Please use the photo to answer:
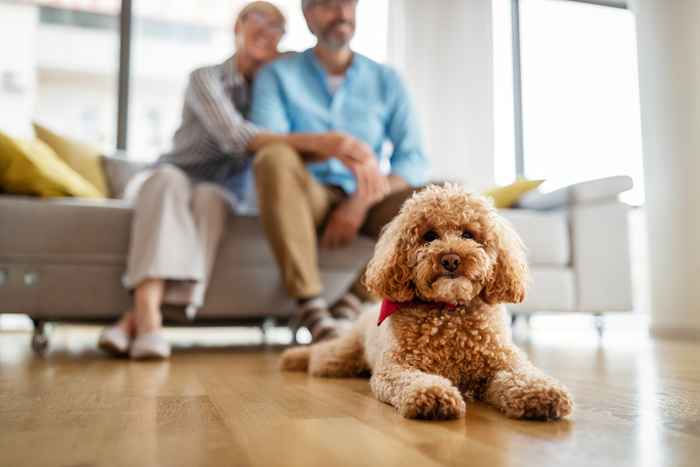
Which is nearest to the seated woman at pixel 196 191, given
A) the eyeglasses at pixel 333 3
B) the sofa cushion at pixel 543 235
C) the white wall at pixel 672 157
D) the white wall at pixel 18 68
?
the eyeglasses at pixel 333 3

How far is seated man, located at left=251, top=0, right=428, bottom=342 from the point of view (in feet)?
A: 6.26

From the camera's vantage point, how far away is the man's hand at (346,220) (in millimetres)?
2016

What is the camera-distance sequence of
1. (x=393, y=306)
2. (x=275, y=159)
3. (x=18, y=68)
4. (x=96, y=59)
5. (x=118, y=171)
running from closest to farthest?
1. (x=393, y=306)
2. (x=275, y=159)
3. (x=118, y=171)
4. (x=18, y=68)
5. (x=96, y=59)

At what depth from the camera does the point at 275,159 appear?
1893 millimetres

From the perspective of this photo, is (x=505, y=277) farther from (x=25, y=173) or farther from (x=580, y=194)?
(x=580, y=194)

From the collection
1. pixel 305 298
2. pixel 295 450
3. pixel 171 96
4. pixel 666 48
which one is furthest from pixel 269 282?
pixel 171 96

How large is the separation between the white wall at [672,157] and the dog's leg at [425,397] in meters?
2.64

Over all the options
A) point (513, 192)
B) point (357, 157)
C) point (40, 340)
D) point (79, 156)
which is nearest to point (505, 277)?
point (357, 157)

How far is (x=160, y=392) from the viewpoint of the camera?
3.75 feet

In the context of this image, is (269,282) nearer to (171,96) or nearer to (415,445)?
(415,445)

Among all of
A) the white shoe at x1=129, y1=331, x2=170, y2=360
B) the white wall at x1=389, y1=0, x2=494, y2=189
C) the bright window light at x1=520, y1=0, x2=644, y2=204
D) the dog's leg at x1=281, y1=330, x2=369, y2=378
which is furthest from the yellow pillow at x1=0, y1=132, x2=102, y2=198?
the bright window light at x1=520, y1=0, x2=644, y2=204

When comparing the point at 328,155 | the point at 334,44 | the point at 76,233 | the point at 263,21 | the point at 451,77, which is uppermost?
the point at 451,77

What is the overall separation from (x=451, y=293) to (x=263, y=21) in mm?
1741

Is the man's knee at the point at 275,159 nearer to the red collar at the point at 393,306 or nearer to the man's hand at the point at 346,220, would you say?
the man's hand at the point at 346,220
